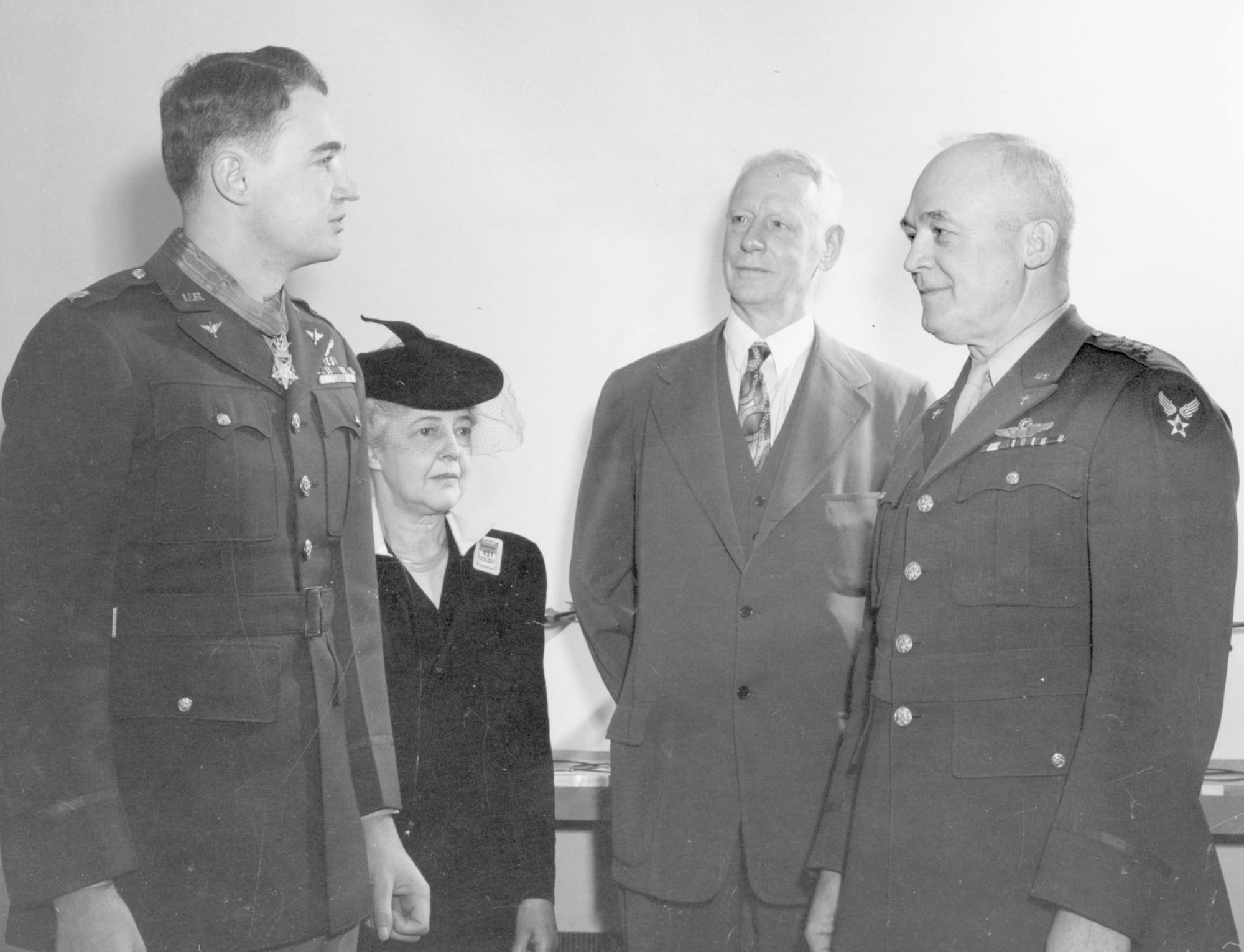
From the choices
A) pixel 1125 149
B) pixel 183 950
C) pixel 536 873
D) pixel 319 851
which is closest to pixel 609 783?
pixel 536 873

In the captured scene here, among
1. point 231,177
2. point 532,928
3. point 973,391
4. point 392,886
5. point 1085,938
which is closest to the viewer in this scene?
point 1085,938

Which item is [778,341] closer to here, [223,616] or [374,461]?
[374,461]

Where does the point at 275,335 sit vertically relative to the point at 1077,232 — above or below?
below

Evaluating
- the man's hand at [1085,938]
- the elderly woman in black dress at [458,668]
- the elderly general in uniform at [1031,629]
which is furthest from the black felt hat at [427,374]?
the man's hand at [1085,938]

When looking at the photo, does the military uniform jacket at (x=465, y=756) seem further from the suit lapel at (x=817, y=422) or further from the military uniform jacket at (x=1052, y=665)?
the military uniform jacket at (x=1052, y=665)

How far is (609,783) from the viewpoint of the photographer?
2.44m

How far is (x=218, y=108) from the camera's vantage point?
1940mm

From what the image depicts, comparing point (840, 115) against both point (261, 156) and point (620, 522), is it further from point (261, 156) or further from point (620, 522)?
point (261, 156)

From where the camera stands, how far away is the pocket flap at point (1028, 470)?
1594 mm

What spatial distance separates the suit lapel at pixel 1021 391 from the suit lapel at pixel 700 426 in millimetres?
519

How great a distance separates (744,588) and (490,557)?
1.82 ft

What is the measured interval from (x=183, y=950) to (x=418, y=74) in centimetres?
168

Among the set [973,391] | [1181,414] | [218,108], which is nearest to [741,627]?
[973,391]

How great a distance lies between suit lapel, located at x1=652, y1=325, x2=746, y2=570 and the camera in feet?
7.22
